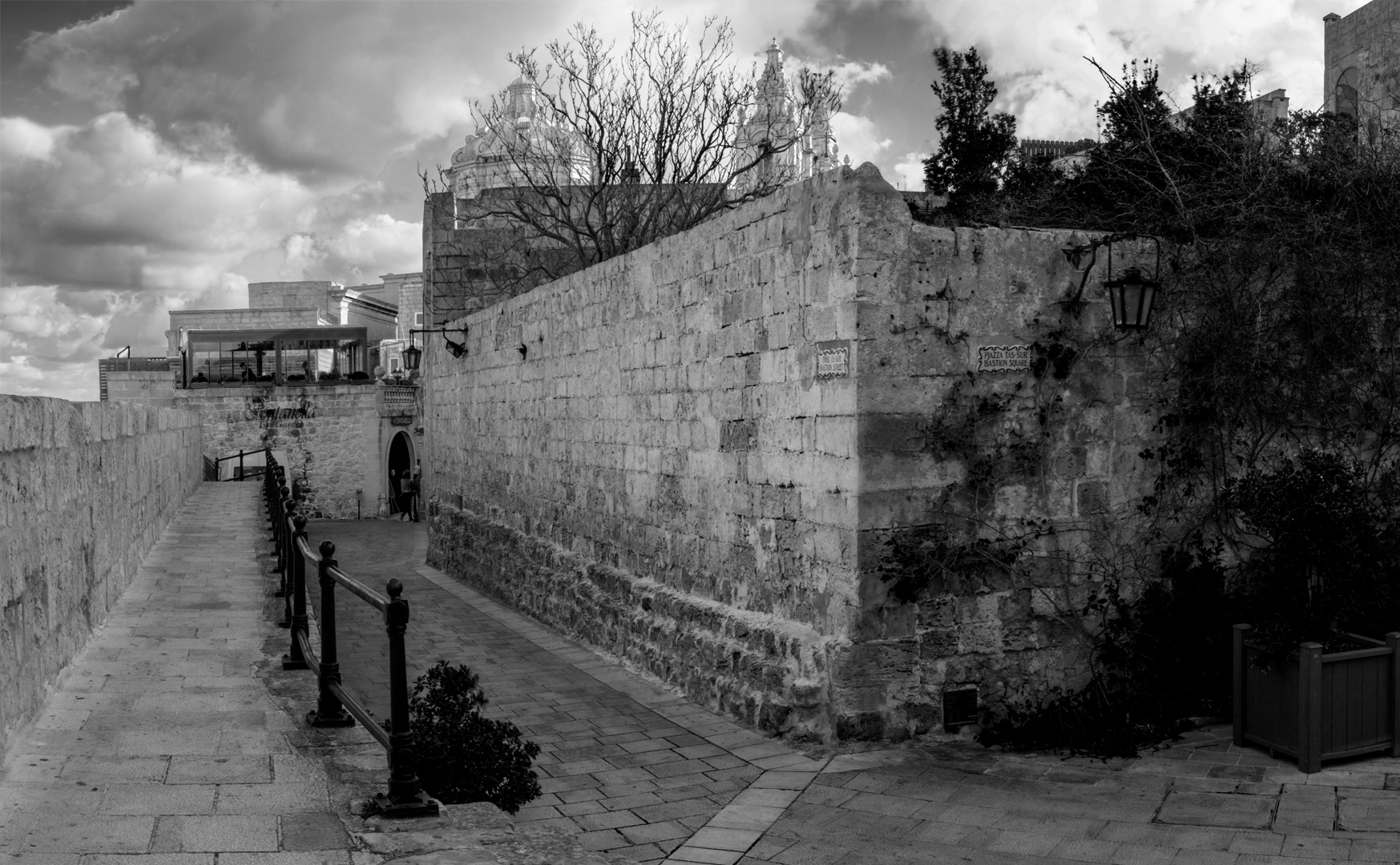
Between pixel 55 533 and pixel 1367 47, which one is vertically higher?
pixel 1367 47

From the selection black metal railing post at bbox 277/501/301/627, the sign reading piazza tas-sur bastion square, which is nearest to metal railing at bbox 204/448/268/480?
black metal railing post at bbox 277/501/301/627

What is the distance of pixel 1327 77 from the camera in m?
19.5

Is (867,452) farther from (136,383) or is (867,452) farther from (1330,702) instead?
(136,383)

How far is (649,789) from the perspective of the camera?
567 centimetres

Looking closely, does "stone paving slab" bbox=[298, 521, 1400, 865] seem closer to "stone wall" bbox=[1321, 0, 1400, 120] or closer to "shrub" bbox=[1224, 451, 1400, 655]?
"shrub" bbox=[1224, 451, 1400, 655]

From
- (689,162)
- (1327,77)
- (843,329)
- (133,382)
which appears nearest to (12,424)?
(843,329)

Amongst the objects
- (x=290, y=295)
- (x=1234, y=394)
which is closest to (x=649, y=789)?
(x=1234, y=394)

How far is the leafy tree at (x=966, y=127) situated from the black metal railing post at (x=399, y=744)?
1359 centimetres

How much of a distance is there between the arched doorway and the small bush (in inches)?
936

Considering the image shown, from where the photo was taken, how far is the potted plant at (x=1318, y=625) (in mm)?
5184

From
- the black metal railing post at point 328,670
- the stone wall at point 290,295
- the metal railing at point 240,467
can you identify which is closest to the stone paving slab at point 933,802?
the black metal railing post at point 328,670

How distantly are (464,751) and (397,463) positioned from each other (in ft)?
83.2

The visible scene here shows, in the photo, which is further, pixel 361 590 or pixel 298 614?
→ pixel 298 614

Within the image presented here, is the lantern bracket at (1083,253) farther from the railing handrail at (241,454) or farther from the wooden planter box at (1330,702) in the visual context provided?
the railing handrail at (241,454)
